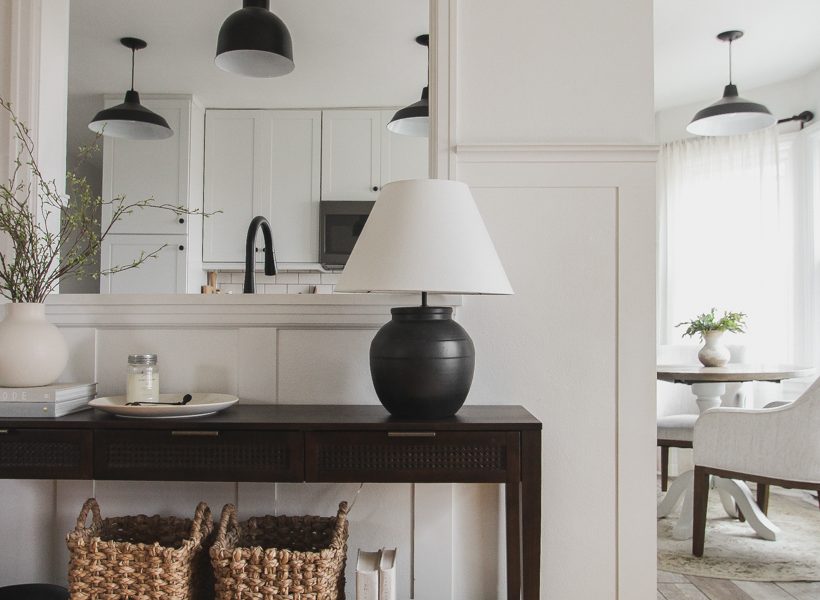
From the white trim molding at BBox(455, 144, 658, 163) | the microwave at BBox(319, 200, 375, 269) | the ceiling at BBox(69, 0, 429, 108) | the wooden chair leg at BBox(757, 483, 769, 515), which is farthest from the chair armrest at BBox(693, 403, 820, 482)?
the microwave at BBox(319, 200, 375, 269)

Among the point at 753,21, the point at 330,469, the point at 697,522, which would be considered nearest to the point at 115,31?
the point at 330,469

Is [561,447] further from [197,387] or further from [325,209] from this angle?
[325,209]

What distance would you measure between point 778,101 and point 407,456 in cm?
420

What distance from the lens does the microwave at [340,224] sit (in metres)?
4.77

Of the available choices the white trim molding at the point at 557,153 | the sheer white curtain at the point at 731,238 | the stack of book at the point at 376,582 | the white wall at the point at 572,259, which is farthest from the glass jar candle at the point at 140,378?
the sheer white curtain at the point at 731,238

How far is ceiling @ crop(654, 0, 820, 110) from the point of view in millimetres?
3422

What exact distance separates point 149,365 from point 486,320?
0.94 m

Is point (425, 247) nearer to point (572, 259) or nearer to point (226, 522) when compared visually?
point (572, 259)

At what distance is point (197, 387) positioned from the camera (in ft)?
6.47

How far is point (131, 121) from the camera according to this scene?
143 inches

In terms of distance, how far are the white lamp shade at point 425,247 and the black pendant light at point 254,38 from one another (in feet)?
4.26

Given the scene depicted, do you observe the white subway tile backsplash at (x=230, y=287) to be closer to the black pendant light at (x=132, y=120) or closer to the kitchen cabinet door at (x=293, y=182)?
the kitchen cabinet door at (x=293, y=182)

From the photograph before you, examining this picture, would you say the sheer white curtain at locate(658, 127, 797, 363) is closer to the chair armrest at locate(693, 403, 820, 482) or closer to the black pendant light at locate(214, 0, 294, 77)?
the chair armrest at locate(693, 403, 820, 482)

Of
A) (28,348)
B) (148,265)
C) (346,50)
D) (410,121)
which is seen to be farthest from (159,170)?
(28,348)
